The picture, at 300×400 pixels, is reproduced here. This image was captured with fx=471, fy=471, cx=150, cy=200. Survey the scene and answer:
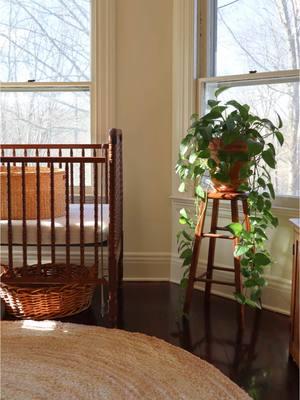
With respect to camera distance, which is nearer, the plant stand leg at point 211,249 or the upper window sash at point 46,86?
the plant stand leg at point 211,249

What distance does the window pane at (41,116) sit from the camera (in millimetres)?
3064

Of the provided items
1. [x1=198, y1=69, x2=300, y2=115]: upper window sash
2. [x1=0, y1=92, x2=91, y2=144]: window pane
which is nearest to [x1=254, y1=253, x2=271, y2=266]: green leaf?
[x1=198, y1=69, x2=300, y2=115]: upper window sash


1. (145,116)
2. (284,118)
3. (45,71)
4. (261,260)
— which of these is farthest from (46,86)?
(261,260)

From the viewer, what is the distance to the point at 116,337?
216 cm

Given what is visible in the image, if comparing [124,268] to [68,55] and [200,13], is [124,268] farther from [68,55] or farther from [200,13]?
[200,13]

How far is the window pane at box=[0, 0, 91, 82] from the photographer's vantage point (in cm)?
300

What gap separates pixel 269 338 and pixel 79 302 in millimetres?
987

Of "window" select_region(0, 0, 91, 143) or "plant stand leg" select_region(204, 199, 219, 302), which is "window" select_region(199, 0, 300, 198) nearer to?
"plant stand leg" select_region(204, 199, 219, 302)

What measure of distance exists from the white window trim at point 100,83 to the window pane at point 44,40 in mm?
50

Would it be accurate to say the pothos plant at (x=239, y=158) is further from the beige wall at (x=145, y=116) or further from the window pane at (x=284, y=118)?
the beige wall at (x=145, y=116)

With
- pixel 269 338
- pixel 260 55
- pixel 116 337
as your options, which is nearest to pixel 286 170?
pixel 260 55

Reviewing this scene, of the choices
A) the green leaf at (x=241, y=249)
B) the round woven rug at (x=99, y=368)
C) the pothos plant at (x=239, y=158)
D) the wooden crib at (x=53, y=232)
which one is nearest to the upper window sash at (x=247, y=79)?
the pothos plant at (x=239, y=158)

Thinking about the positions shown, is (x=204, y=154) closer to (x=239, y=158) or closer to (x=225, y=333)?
(x=239, y=158)

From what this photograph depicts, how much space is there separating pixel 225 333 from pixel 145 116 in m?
1.44
